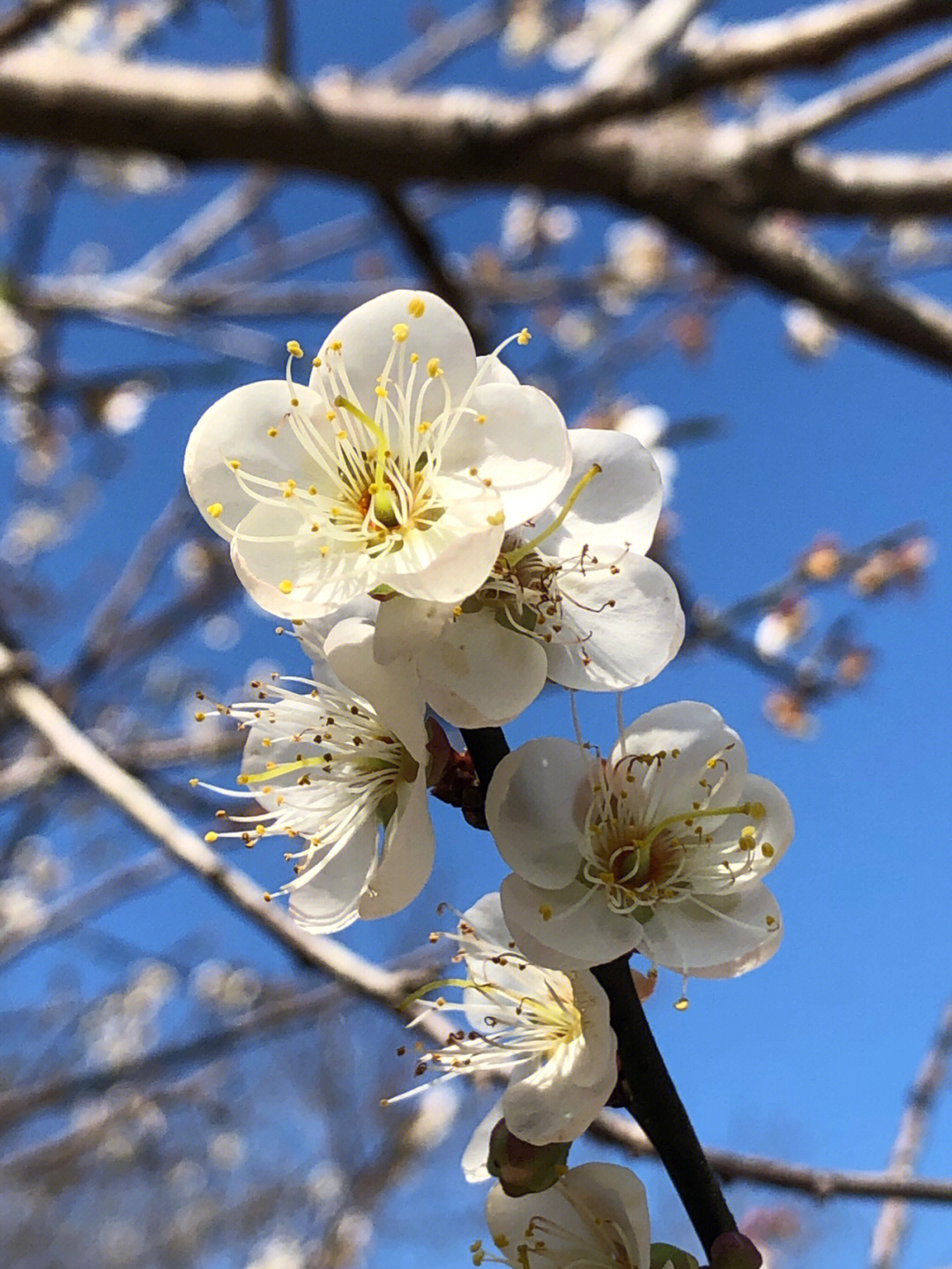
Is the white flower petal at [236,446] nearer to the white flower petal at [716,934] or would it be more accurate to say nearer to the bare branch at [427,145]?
the white flower petal at [716,934]

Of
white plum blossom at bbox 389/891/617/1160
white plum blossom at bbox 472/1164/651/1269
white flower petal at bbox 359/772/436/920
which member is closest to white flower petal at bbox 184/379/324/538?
white flower petal at bbox 359/772/436/920

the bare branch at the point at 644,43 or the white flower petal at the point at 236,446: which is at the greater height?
the white flower petal at the point at 236,446

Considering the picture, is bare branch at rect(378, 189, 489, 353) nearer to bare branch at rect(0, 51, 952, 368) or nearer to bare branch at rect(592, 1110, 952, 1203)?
bare branch at rect(0, 51, 952, 368)

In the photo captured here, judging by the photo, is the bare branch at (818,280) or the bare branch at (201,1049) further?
the bare branch at (818,280)

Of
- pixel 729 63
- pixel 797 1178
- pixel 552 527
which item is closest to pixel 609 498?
pixel 552 527

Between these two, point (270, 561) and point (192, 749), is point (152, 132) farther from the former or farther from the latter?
point (270, 561)

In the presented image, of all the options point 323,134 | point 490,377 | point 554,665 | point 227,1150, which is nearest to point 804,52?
point 323,134

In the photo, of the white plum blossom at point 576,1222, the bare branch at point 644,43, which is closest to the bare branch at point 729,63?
the bare branch at point 644,43
